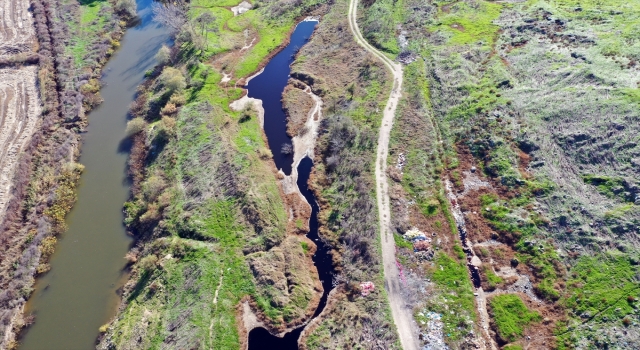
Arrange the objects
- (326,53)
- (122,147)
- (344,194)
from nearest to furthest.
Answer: (344,194), (122,147), (326,53)

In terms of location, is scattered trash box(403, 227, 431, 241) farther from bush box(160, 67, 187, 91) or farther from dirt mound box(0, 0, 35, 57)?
dirt mound box(0, 0, 35, 57)

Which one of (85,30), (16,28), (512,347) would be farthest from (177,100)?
(512,347)

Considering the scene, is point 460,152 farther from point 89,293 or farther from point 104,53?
point 104,53

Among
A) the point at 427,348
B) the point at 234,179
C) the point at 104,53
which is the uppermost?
the point at 104,53

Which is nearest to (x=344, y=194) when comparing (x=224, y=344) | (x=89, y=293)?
(x=224, y=344)

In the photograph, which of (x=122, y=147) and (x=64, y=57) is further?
(x=64, y=57)

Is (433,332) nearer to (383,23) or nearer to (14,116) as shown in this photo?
(383,23)

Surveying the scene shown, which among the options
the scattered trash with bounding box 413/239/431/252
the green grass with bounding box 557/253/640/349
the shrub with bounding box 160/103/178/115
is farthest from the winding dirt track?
the green grass with bounding box 557/253/640/349
